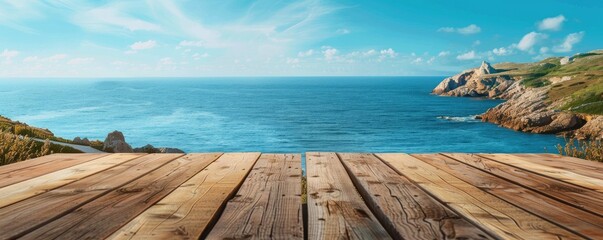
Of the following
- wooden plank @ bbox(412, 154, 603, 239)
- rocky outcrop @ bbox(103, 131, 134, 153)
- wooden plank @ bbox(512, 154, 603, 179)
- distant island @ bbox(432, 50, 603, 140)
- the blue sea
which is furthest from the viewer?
distant island @ bbox(432, 50, 603, 140)

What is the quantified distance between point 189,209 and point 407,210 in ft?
3.41

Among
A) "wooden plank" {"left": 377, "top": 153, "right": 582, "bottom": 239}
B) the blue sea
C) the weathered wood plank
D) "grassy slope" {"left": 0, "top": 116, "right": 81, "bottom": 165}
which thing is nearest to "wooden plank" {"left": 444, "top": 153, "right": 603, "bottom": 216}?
"wooden plank" {"left": 377, "top": 153, "right": 582, "bottom": 239}

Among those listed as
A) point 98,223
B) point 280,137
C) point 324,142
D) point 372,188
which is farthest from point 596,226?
point 280,137

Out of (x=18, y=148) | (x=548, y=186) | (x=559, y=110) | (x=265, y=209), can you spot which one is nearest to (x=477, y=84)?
(x=559, y=110)

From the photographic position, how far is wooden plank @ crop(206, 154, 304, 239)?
5.64 feet

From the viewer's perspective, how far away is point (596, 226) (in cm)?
190

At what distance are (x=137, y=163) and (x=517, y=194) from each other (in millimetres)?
2936

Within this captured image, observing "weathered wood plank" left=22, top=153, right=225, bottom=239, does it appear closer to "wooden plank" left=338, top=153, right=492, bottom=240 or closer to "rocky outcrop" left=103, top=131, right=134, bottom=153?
"wooden plank" left=338, top=153, right=492, bottom=240

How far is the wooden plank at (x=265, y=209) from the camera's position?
172 cm

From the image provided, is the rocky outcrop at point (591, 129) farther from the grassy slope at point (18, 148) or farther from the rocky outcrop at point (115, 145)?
the grassy slope at point (18, 148)

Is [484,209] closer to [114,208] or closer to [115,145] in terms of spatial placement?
[114,208]

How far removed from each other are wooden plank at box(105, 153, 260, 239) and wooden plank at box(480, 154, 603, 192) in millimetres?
2252

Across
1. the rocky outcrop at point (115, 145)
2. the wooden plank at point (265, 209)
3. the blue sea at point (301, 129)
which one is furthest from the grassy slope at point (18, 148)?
the blue sea at point (301, 129)

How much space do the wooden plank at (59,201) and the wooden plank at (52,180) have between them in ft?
0.27
